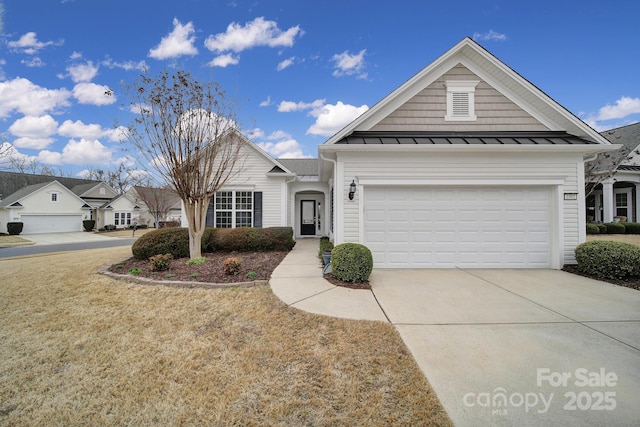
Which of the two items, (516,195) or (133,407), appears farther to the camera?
(516,195)

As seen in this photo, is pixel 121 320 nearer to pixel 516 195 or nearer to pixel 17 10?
pixel 516 195

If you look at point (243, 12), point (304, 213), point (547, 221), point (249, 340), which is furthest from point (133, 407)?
point (304, 213)

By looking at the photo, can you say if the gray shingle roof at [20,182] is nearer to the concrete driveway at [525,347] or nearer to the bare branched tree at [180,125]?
the bare branched tree at [180,125]

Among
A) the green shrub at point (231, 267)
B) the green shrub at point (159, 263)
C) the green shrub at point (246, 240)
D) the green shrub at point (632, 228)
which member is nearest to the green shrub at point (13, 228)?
the green shrub at point (246, 240)

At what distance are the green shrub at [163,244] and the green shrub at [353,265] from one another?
5548mm

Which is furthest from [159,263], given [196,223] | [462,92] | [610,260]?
[610,260]

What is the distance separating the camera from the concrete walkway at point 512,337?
223 centimetres

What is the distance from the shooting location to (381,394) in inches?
92.0

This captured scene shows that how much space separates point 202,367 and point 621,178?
24401 mm

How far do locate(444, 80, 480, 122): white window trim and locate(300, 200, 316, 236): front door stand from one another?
8.72 meters

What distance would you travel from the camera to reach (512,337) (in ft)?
10.9

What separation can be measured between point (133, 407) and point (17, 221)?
34.5 m

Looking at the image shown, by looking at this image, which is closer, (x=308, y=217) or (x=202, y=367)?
(x=202, y=367)

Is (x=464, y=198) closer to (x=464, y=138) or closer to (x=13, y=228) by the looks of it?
(x=464, y=138)
